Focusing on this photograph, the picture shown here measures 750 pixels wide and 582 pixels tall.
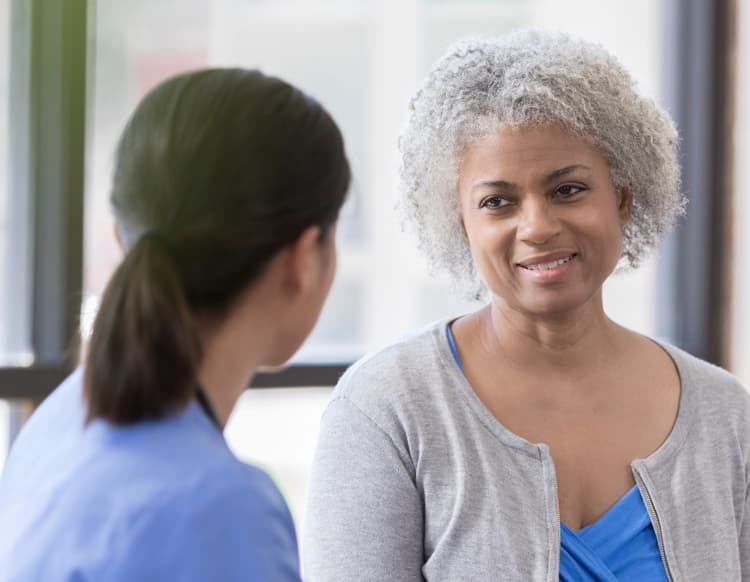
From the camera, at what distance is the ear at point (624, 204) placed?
1.55 metres

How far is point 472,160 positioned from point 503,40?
21cm

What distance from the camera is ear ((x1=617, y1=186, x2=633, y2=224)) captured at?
155 cm

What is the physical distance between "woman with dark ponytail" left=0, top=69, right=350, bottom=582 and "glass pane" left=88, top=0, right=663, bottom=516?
5.65 feet

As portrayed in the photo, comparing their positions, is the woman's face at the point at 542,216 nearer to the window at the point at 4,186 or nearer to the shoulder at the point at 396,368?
the shoulder at the point at 396,368

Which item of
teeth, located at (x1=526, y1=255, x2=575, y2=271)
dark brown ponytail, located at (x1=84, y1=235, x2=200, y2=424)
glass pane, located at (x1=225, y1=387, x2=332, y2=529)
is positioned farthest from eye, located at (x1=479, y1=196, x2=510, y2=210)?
glass pane, located at (x1=225, y1=387, x2=332, y2=529)

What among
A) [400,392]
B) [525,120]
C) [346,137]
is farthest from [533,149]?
[346,137]

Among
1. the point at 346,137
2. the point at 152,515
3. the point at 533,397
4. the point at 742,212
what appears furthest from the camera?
the point at 742,212

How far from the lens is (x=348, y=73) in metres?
2.78

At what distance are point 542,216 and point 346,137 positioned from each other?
105 cm

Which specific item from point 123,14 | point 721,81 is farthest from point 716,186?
point 123,14

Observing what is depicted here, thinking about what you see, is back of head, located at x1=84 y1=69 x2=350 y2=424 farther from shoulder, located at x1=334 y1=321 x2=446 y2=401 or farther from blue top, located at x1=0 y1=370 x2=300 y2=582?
shoulder, located at x1=334 y1=321 x2=446 y2=401

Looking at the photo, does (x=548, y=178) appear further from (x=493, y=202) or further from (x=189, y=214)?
(x=189, y=214)

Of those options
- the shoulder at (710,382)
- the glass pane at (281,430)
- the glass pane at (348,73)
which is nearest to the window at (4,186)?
the glass pane at (348,73)

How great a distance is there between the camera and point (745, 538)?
1.49 meters
